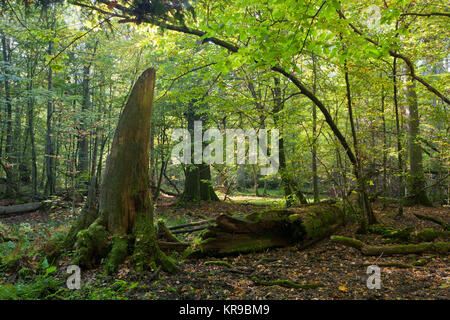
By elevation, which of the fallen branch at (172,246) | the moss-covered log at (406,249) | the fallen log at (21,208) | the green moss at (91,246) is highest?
the green moss at (91,246)

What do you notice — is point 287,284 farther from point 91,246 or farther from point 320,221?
point 91,246

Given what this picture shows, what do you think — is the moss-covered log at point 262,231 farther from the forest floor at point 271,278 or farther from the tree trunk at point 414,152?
the tree trunk at point 414,152

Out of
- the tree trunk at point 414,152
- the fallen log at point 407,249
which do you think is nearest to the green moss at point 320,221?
the fallen log at point 407,249

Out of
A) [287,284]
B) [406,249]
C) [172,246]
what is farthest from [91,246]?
[406,249]

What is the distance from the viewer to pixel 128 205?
429 cm

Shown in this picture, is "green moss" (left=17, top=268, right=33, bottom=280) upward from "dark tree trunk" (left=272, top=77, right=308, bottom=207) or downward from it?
downward

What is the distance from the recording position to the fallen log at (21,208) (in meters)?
11.4

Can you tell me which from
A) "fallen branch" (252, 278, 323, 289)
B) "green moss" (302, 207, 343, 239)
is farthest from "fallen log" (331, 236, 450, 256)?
"fallen branch" (252, 278, 323, 289)

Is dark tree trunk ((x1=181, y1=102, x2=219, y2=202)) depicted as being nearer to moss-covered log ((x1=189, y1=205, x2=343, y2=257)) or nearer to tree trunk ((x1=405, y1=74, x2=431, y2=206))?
moss-covered log ((x1=189, y1=205, x2=343, y2=257))

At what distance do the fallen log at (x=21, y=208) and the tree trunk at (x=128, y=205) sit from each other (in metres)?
10.1

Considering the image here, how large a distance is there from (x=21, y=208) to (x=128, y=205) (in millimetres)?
10976

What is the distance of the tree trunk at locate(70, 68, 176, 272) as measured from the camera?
391 cm

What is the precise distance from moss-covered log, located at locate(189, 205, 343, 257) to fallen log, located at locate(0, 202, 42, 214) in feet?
37.0
